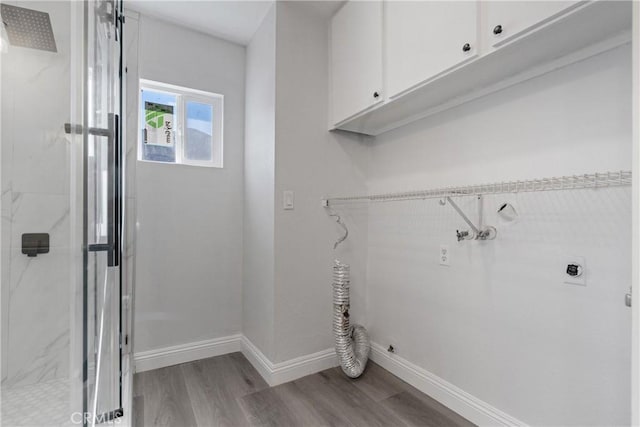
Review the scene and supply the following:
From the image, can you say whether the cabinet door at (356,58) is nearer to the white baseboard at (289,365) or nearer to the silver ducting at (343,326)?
the silver ducting at (343,326)

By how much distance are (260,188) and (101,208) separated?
1.25 metres

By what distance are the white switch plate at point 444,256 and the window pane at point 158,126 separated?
80.3 inches

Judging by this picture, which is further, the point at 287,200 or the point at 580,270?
the point at 287,200

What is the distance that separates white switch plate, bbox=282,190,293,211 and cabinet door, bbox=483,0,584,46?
1338mm

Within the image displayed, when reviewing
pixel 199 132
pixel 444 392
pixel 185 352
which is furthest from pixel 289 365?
pixel 199 132

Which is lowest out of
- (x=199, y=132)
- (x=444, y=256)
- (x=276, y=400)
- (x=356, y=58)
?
(x=276, y=400)

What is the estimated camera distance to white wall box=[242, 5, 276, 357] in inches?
79.8

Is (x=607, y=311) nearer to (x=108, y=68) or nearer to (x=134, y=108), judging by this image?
(x=108, y=68)

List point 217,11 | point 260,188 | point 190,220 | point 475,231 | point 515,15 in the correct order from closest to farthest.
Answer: point 515,15 → point 475,231 → point 217,11 → point 260,188 → point 190,220

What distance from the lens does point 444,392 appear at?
1732 millimetres

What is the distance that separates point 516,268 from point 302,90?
1682mm

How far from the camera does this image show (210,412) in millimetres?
1663

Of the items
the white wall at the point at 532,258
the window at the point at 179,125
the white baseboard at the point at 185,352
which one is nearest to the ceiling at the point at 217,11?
the window at the point at 179,125

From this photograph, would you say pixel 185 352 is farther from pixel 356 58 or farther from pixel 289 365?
pixel 356 58
